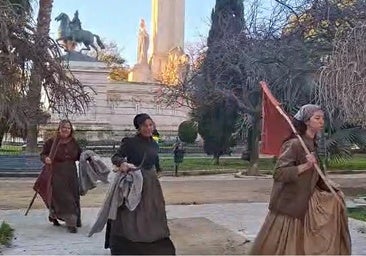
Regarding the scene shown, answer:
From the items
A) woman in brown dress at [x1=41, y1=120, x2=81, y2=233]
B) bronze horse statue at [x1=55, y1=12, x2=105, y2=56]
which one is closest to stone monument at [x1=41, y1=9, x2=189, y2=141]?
bronze horse statue at [x1=55, y1=12, x2=105, y2=56]

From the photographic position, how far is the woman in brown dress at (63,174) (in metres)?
9.77

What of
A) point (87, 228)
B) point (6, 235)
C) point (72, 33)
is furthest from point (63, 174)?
point (72, 33)

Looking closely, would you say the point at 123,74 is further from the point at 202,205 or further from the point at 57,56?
the point at 57,56

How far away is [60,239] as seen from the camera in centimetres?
884

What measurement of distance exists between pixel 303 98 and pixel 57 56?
37.8 feet

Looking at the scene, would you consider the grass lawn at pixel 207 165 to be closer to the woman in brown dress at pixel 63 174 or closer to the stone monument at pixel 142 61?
the woman in brown dress at pixel 63 174

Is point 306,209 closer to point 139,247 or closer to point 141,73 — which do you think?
point 139,247

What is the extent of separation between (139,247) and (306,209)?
6.43 feet

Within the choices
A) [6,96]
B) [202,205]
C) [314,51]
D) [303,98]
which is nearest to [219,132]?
[303,98]

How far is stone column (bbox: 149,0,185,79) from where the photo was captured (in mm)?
58031

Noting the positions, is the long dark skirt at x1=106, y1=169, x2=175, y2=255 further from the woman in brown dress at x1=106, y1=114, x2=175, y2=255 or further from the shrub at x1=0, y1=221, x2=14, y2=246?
the shrub at x1=0, y1=221, x2=14, y2=246

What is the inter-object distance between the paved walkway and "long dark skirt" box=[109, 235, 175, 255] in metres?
0.86

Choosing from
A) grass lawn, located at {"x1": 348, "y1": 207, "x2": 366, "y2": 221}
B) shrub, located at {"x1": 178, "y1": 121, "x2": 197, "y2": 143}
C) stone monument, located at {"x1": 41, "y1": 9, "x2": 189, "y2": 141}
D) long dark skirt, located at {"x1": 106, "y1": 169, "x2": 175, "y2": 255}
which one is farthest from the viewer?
shrub, located at {"x1": 178, "y1": 121, "x2": 197, "y2": 143}

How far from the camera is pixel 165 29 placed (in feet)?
192
